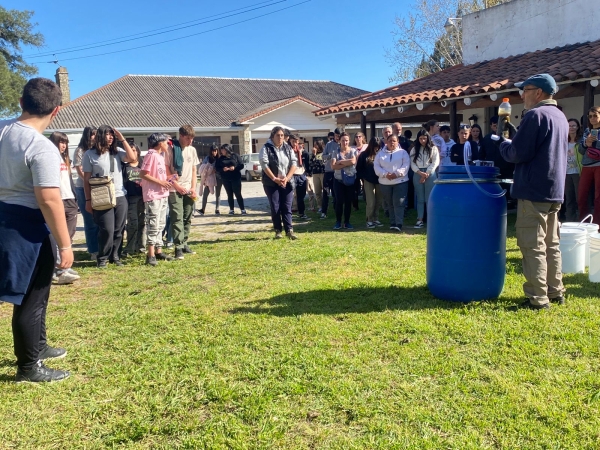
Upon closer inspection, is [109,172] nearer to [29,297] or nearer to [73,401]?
[29,297]

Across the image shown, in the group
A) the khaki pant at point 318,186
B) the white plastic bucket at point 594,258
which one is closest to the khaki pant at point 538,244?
the white plastic bucket at point 594,258

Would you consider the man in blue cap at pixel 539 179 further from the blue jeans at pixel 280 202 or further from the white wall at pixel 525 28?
the white wall at pixel 525 28

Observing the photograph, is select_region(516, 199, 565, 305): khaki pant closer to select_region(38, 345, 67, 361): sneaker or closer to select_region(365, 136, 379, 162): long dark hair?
select_region(38, 345, 67, 361): sneaker

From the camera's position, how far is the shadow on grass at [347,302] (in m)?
4.52

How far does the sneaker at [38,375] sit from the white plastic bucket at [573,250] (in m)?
5.05

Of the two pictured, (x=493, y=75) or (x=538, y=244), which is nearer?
(x=538, y=244)

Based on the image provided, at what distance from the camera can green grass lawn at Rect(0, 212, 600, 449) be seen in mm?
2656

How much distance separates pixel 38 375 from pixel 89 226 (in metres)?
4.05

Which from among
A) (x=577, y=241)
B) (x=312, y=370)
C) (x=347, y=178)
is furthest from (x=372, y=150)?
(x=312, y=370)

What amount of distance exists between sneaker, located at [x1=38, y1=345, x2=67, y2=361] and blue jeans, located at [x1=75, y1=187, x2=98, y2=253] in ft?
11.8

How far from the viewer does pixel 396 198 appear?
28.8 ft

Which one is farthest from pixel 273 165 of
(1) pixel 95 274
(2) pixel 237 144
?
(2) pixel 237 144

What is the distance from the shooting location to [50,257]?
3.37 m

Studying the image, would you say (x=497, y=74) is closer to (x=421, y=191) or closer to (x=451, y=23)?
(x=421, y=191)
